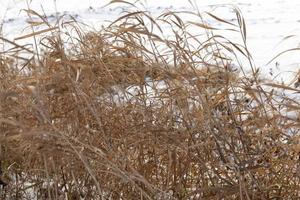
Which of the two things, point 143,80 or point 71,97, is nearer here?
point 71,97

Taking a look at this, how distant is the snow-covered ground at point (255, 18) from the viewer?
461 cm

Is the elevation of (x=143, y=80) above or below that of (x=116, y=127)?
above

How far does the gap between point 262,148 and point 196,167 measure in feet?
0.59

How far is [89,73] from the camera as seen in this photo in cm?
157

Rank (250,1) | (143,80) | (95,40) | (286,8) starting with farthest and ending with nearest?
(250,1) → (286,8) → (95,40) → (143,80)

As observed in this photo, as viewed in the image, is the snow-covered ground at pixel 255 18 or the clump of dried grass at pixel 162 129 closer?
the clump of dried grass at pixel 162 129

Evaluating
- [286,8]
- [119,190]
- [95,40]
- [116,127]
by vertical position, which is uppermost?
[286,8]

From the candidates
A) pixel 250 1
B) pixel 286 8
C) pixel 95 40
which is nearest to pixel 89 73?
pixel 95 40

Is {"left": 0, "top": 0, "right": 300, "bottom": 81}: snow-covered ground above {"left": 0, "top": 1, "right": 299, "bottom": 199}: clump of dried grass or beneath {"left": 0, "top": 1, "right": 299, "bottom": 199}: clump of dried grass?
above

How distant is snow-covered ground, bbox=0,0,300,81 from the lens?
182 inches

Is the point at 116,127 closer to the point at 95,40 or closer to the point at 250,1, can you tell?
the point at 95,40

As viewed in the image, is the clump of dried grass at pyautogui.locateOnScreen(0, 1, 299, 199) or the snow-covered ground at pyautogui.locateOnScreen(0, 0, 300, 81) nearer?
the clump of dried grass at pyautogui.locateOnScreen(0, 1, 299, 199)

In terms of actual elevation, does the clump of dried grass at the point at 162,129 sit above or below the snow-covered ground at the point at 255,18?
below

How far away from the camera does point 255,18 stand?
639 cm
